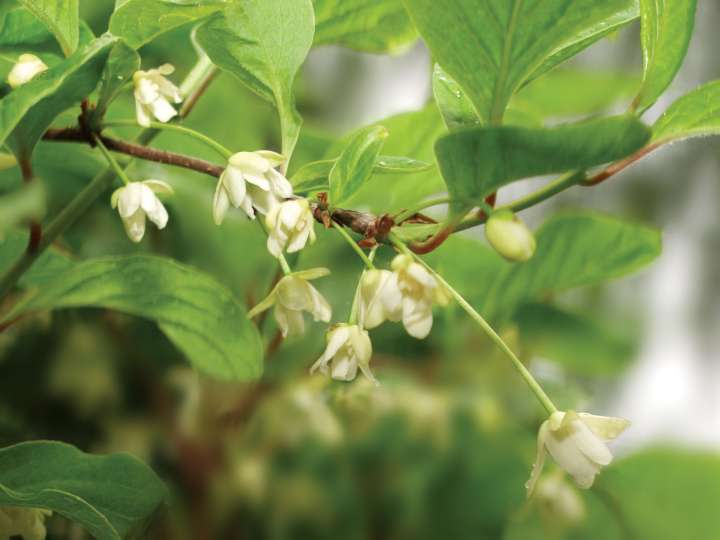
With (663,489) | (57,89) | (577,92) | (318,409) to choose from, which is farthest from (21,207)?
(577,92)

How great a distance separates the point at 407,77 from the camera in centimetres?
155

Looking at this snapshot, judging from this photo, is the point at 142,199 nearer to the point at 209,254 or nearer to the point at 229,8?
the point at 229,8

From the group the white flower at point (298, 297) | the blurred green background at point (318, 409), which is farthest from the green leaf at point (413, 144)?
the white flower at point (298, 297)

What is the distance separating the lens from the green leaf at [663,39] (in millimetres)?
295

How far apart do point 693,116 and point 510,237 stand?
3.5 inches

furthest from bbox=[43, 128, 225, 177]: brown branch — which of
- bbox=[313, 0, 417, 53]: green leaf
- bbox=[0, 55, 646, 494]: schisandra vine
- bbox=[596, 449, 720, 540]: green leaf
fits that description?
bbox=[596, 449, 720, 540]: green leaf

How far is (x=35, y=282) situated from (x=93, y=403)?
0.81 ft

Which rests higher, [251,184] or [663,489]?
[251,184]

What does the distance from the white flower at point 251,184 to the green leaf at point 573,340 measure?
40 centimetres

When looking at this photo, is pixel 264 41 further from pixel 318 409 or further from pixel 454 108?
pixel 318 409

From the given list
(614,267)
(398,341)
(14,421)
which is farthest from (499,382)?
(14,421)

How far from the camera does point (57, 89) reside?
0.90ft

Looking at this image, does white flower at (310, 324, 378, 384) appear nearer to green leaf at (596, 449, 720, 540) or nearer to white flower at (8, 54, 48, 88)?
white flower at (8, 54, 48, 88)

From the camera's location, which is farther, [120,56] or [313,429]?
[313,429]
